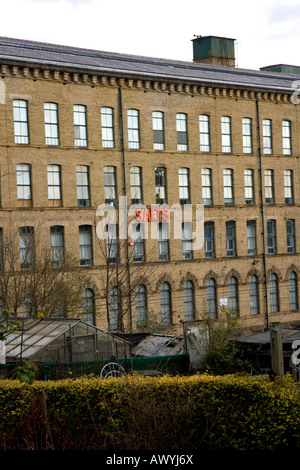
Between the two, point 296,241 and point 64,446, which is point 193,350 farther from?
point 296,241

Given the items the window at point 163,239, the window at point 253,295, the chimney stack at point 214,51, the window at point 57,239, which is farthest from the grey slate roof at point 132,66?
the window at point 253,295

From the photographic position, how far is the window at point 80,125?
42.1 meters

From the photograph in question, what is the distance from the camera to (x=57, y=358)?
27547 mm

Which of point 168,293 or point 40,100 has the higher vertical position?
point 40,100

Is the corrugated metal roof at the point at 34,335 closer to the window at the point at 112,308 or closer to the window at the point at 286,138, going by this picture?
the window at the point at 112,308

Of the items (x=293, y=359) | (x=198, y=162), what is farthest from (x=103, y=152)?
(x=293, y=359)

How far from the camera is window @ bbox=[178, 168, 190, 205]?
4628cm

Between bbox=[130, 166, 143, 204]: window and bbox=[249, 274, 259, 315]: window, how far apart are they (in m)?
9.72

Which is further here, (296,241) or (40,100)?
(296,241)

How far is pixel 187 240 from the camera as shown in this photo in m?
46.4

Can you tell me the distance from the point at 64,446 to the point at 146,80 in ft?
101

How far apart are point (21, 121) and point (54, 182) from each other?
3.50 metres
